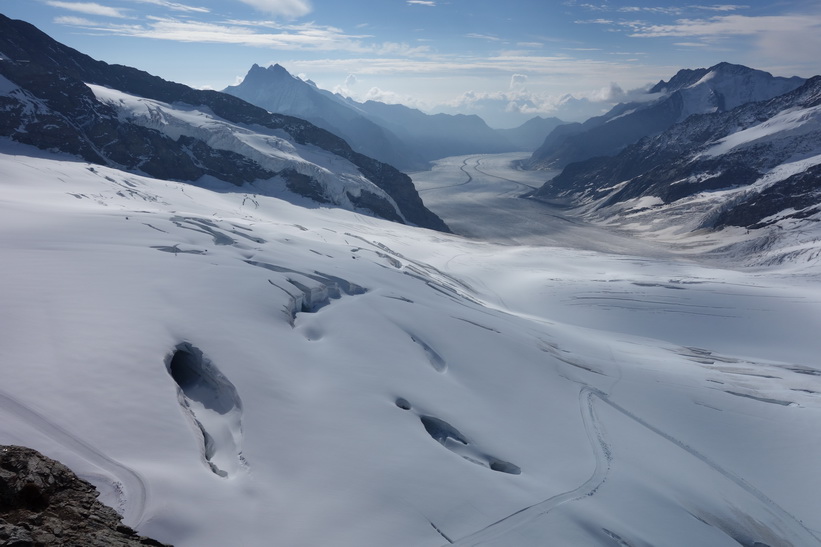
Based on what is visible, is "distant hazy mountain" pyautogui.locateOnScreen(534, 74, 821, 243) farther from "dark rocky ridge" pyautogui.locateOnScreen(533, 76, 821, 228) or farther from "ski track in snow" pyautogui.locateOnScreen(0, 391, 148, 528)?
"ski track in snow" pyautogui.locateOnScreen(0, 391, 148, 528)

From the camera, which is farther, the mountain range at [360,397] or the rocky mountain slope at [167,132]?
the rocky mountain slope at [167,132]

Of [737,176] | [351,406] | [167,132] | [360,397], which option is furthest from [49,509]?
[737,176]

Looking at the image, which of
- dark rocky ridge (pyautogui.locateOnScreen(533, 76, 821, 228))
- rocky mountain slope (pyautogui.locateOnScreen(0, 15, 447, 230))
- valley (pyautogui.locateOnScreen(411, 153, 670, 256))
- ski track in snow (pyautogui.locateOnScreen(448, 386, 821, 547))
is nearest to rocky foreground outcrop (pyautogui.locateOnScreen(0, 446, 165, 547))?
ski track in snow (pyautogui.locateOnScreen(448, 386, 821, 547))

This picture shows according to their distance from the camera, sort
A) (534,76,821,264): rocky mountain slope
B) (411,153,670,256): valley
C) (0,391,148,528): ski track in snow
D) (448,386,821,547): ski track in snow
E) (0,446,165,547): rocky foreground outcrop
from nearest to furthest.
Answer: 1. (0,446,165,547): rocky foreground outcrop
2. (0,391,148,528): ski track in snow
3. (448,386,821,547): ski track in snow
4. (534,76,821,264): rocky mountain slope
5. (411,153,670,256): valley

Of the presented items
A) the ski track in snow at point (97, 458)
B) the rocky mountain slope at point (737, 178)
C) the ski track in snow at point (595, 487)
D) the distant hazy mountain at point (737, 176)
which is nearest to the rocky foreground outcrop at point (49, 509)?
the ski track in snow at point (97, 458)

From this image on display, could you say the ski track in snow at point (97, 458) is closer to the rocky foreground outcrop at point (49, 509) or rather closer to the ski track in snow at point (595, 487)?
the rocky foreground outcrop at point (49, 509)

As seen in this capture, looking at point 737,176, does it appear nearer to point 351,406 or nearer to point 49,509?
point 351,406
